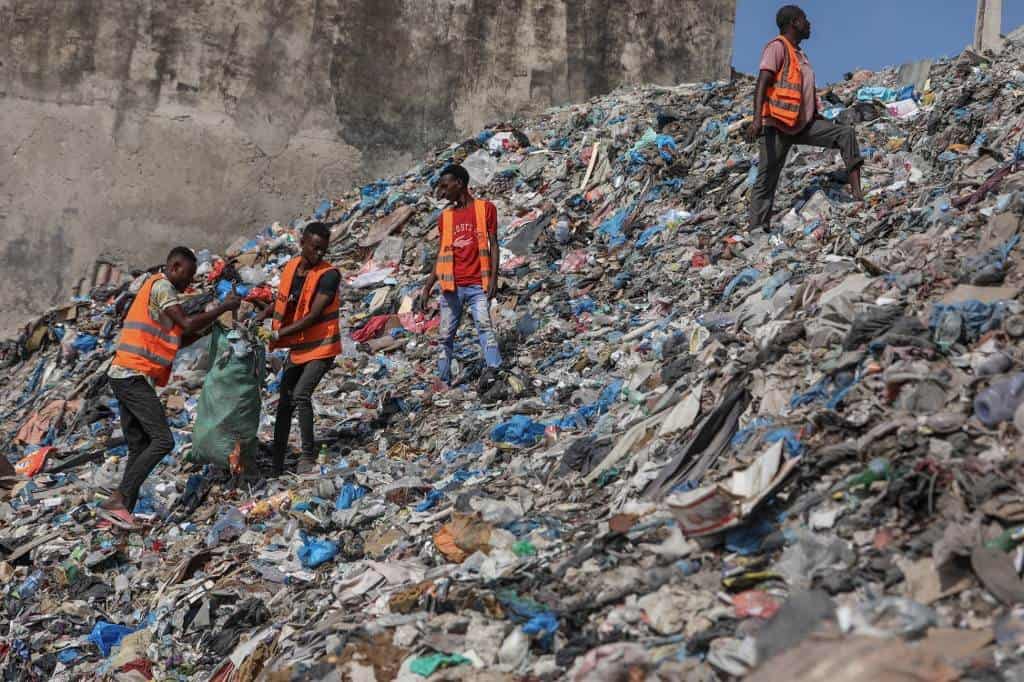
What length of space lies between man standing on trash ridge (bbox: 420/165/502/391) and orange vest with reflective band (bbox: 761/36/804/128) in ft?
5.94

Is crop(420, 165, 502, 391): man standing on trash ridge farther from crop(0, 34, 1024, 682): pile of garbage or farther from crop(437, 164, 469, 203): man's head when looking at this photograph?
crop(0, 34, 1024, 682): pile of garbage

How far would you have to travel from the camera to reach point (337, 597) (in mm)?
4066

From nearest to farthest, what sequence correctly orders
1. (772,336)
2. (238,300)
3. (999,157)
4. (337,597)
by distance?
(337,597), (772,336), (238,300), (999,157)

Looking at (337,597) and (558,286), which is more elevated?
(558,286)

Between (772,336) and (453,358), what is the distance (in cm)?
290

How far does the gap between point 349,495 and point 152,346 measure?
1282 millimetres

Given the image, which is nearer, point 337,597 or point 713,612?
point 713,612

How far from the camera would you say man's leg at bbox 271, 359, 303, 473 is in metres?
5.82

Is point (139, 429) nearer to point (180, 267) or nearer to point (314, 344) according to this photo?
point (180, 267)

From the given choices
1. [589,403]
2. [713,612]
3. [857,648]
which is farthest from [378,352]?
[857,648]

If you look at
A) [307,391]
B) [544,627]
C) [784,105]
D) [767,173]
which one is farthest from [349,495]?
[784,105]

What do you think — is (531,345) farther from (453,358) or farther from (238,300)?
(238,300)

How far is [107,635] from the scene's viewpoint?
A: 468cm

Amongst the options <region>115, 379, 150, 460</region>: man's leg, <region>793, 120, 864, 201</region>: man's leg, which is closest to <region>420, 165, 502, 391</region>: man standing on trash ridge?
<region>115, 379, 150, 460</region>: man's leg
